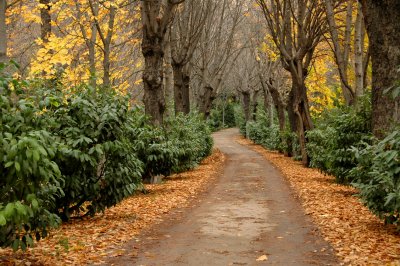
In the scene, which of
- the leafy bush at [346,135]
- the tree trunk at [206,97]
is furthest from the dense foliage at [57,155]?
the tree trunk at [206,97]

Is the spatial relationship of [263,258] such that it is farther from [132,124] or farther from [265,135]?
A: [265,135]

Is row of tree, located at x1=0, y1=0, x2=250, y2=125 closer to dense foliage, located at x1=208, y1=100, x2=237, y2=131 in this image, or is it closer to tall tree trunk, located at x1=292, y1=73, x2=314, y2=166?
tall tree trunk, located at x1=292, y1=73, x2=314, y2=166

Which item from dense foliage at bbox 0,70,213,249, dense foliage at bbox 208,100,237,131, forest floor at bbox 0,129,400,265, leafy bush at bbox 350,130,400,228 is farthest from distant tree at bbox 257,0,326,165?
dense foliage at bbox 208,100,237,131

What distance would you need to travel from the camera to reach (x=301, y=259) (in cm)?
625

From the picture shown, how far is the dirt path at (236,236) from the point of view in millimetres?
6293

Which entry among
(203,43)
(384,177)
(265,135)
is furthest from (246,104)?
(384,177)

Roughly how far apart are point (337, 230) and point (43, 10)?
43.6ft

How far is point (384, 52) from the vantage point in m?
9.03

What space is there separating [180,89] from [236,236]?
63.2 feet

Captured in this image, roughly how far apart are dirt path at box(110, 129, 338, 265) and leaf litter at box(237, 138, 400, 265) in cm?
22

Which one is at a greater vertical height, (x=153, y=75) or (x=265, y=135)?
(x=153, y=75)

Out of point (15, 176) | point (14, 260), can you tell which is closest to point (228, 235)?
point (14, 260)

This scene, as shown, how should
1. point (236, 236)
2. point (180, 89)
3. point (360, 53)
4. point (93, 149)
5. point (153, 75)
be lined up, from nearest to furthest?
point (236, 236), point (93, 149), point (153, 75), point (360, 53), point (180, 89)

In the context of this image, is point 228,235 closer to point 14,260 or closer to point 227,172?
point 14,260
